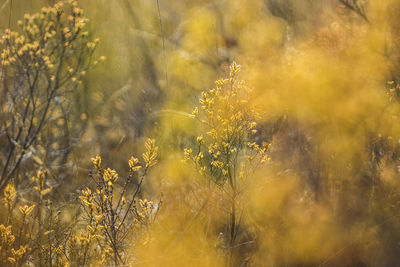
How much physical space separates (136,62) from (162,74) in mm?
687

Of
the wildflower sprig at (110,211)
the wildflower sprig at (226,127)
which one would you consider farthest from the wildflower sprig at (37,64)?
the wildflower sprig at (226,127)

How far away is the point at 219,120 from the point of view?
3102 mm

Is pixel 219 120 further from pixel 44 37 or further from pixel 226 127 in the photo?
pixel 44 37

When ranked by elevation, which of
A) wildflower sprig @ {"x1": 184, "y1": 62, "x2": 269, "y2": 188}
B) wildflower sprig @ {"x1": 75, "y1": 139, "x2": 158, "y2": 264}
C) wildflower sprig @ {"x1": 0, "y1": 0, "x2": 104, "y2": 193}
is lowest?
wildflower sprig @ {"x1": 75, "y1": 139, "x2": 158, "y2": 264}

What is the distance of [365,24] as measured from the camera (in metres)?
5.21

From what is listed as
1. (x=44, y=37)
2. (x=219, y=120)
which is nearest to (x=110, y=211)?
(x=219, y=120)

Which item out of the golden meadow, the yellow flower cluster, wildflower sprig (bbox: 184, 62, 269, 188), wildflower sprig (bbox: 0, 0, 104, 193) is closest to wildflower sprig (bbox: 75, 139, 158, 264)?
the golden meadow

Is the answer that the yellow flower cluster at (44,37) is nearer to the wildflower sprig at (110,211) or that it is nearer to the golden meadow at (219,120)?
the golden meadow at (219,120)

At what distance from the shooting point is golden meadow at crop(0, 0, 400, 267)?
12.4 feet

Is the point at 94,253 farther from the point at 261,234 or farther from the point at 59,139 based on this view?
the point at 59,139

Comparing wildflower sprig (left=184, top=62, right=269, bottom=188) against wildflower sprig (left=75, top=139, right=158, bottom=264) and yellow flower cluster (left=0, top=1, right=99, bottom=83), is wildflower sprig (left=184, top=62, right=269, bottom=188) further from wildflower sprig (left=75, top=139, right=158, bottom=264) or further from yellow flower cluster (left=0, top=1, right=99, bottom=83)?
yellow flower cluster (left=0, top=1, right=99, bottom=83)

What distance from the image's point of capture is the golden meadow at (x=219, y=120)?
3777mm

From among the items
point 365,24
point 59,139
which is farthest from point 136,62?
point 365,24

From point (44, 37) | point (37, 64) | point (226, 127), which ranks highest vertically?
point (44, 37)
